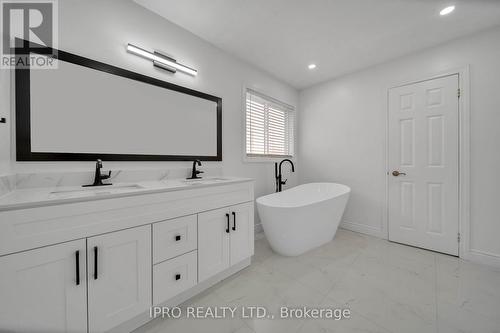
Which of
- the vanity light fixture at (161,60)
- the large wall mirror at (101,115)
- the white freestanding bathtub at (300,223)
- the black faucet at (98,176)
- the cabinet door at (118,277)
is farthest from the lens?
the white freestanding bathtub at (300,223)

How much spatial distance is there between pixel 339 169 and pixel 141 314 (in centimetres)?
297

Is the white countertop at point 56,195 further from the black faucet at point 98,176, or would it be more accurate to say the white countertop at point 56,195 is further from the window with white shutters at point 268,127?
the window with white shutters at point 268,127

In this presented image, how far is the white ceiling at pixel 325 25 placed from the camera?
163 cm

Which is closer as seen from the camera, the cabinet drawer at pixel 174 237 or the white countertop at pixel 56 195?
the white countertop at pixel 56 195

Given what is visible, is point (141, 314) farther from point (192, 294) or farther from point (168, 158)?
point (168, 158)

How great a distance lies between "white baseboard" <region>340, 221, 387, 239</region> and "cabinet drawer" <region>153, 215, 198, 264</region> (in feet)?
8.16

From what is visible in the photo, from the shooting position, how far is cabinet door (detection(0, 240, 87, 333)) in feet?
2.66

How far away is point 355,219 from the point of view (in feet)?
9.41

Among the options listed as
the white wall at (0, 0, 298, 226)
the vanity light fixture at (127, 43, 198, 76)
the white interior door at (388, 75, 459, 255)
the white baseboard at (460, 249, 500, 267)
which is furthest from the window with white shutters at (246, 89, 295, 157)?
the white baseboard at (460, 249, 500, 267)

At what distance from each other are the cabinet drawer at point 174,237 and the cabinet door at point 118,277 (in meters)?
0.05

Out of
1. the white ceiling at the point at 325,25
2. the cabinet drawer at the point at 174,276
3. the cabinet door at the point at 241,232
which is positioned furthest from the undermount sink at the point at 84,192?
the white ceiling at the point at 325,25

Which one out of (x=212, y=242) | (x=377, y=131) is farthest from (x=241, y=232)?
(x=377, y=131)

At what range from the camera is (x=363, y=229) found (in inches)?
110

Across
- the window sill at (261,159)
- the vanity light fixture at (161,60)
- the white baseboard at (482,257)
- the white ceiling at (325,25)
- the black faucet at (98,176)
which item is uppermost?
the white ceiling at (325,25)
